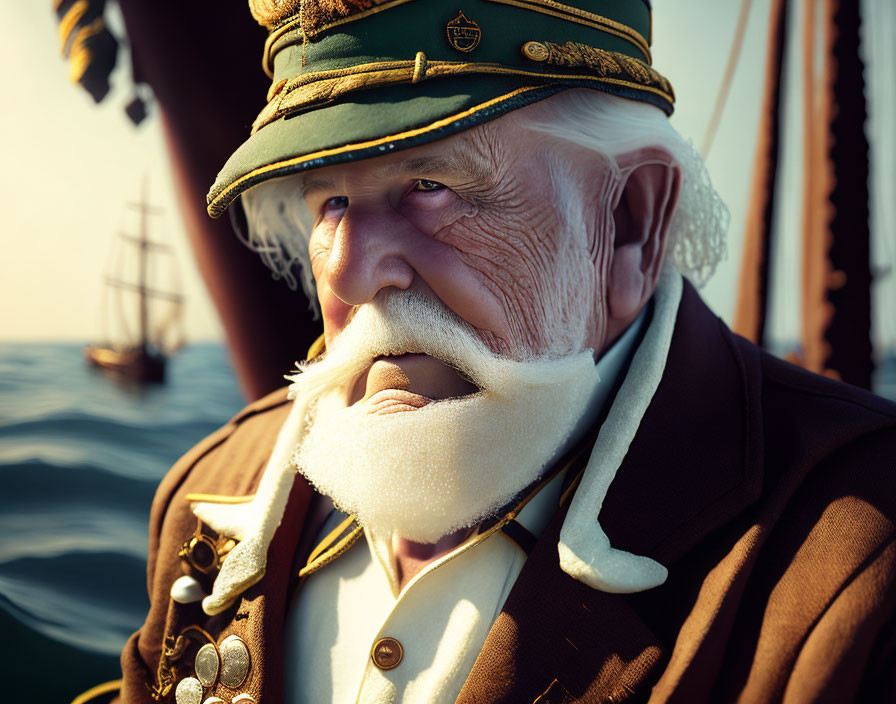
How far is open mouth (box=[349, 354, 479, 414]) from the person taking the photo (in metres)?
1.22

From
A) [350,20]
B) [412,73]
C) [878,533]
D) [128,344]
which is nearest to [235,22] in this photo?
[128,344]

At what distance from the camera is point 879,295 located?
110 inches

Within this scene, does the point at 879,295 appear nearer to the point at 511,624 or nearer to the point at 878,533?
the point at 878,533

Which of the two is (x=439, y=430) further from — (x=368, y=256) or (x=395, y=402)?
(x=368, y=256)

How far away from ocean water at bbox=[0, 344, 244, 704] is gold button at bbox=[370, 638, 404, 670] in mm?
1122

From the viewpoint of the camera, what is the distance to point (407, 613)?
4.14 feet

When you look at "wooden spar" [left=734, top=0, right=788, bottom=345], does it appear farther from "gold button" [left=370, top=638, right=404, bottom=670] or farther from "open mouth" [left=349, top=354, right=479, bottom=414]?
"gold button" [left=370, top=638, right=404, bottom=670]

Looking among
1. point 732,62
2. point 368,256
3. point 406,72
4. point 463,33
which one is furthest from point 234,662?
point 732,62

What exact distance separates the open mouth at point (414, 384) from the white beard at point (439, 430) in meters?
0.02

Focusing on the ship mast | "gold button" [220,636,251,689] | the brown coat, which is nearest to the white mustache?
the brown coat

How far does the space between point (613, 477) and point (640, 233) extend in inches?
20.9

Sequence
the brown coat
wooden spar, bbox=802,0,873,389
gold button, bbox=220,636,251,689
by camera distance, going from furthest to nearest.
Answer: wooden spar, bbox=802,0,873,389
gold button, bbox=220,636,251,689
the brown coat

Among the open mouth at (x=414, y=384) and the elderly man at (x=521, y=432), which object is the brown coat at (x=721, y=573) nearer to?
the elderly man at (x=521, y=432)

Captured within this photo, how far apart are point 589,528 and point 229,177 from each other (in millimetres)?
922
